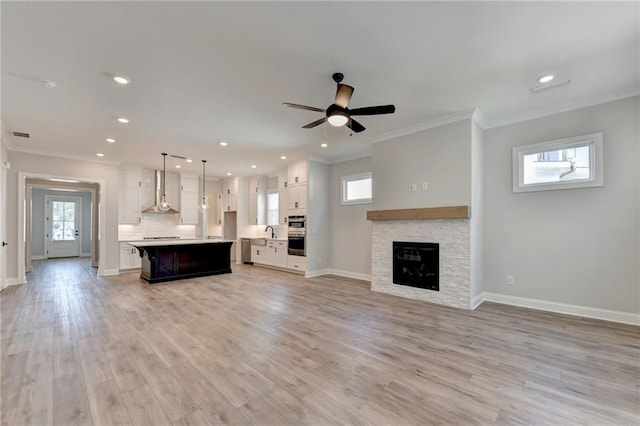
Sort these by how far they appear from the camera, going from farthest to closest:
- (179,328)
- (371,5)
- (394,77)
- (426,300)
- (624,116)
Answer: (426,300)
(624,116)
(179,328)
(394,77)
(371,5)

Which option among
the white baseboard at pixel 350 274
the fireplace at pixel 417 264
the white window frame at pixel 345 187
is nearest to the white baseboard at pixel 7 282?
the white baseboard at pixel 350 274

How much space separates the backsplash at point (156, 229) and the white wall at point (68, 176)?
26.6 inches

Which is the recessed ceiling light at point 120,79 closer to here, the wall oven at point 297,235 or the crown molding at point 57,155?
the wall oven at point 297,235

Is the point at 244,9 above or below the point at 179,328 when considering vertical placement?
above

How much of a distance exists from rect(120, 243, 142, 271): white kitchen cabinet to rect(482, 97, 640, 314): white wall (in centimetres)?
831

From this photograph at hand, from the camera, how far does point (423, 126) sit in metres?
4.66

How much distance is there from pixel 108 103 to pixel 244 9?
110 inches

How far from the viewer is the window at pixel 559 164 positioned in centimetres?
378

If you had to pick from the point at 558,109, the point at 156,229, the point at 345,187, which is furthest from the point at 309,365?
the point at 156,229

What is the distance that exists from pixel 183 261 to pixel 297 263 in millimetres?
2734

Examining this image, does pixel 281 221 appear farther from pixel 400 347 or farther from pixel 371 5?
pixel 371 5

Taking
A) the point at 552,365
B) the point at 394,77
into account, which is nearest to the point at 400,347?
the point at 552,365

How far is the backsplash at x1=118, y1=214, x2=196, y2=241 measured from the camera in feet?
25.7

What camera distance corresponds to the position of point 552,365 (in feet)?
8.27
